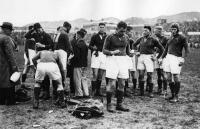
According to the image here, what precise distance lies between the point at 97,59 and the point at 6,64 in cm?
296

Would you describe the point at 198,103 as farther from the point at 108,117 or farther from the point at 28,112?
the point at 28,112

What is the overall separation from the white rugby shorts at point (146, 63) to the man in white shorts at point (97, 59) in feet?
3.87

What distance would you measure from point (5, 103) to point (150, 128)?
420 centimetres

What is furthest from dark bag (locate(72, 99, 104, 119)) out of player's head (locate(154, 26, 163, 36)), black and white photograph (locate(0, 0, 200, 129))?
player's head (locate(154, 26, 163, 36))

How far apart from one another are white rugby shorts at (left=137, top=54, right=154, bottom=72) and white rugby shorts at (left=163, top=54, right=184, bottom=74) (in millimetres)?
616

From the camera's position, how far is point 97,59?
10.4m

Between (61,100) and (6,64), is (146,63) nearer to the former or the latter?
(61,100)

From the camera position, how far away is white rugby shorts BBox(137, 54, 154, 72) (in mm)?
10445

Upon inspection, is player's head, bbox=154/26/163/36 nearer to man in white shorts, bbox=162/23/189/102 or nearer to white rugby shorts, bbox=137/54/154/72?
white rugby shorts, bbox=137/54/154/72

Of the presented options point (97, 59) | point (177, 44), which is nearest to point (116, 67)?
point (97, 59)

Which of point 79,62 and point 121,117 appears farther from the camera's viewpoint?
point 79,62

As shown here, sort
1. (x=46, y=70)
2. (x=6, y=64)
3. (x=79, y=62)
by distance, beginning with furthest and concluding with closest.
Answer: (x=79, y=62), (x=6, y=64), (x=46, y=70)

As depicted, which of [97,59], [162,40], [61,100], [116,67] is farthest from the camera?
[162,40]

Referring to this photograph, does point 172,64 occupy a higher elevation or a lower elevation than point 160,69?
higher
